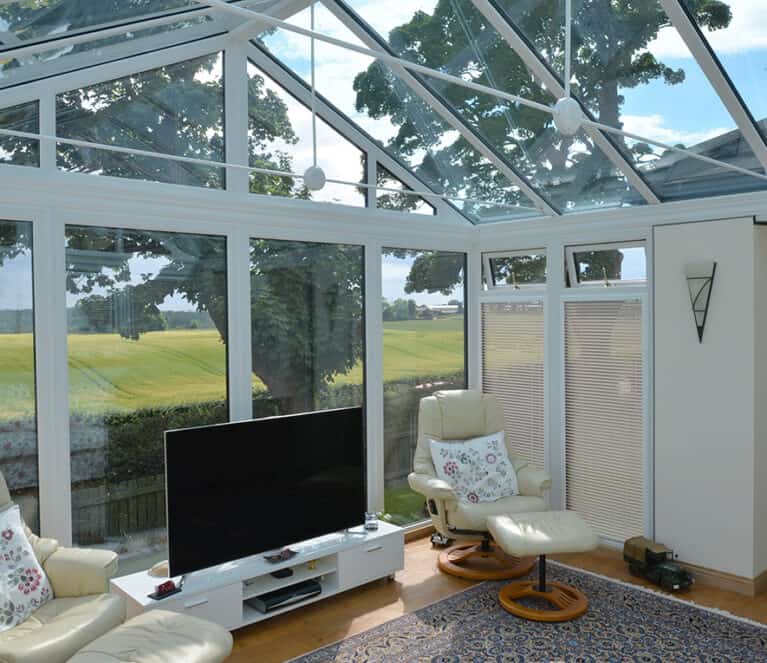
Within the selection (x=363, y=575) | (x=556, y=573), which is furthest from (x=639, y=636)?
(x=363, y=575)

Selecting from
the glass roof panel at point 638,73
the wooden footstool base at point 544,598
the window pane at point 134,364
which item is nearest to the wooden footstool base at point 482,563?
the wooden footstool base at point 544,598

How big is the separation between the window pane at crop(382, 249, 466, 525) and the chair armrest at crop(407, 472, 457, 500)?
64 centimetres

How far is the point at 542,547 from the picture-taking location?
4.09 metres

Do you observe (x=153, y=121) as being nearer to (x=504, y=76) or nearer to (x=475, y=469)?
(x=504, y=76)

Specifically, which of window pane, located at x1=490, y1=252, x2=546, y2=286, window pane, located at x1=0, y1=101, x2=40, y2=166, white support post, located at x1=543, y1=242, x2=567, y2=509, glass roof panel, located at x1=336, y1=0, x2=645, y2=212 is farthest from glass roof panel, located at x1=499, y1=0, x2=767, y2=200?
window pane, located at x1=0, y1=101, x2=40, y2=166

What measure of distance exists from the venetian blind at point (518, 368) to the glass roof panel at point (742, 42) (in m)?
2.39

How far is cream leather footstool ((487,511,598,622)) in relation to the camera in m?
4.08

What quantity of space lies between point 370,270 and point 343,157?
0.84 m

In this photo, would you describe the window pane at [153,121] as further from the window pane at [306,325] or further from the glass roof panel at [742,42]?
Answer: the glass roof panel at [742,42]

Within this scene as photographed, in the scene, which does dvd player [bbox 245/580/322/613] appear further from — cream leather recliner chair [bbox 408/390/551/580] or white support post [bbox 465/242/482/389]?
white support post [bbox 465/242/482/389]

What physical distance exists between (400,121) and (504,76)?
103 cm

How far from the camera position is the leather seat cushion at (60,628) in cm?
279

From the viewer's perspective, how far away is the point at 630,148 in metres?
4.32

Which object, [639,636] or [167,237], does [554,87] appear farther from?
[639,636]
